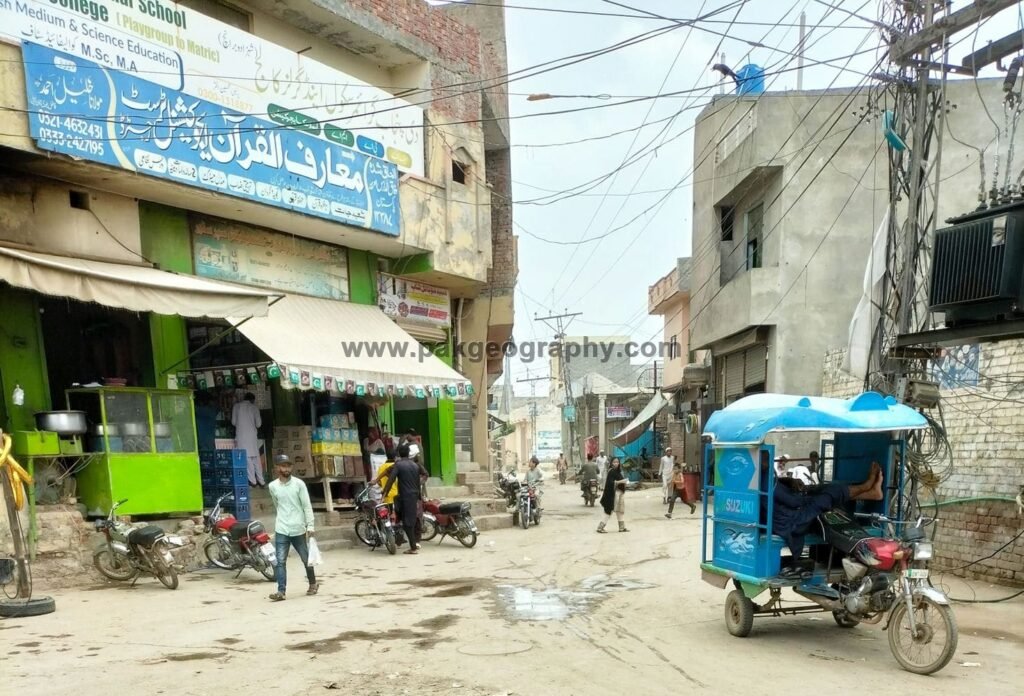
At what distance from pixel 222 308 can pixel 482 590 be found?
5020 mm

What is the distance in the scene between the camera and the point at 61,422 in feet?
32.0

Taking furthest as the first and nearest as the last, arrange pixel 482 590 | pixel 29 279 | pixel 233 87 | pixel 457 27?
pixel 457 27 → pixel 233 87 → pixel 482 590 → pixel 29 279

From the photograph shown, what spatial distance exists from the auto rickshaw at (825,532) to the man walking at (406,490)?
5780 millimetres

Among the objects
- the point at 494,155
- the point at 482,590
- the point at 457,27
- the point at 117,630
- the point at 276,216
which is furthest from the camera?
the point at 494,155

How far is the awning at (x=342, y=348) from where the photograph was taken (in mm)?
11953

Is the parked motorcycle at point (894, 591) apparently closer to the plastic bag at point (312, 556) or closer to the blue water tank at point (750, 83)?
the plastic bag at point (312, 556)

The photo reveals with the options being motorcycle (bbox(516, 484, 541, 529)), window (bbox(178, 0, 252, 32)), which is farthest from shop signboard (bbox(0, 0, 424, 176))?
motorcycle (bbox(516, 484, 541, 529))

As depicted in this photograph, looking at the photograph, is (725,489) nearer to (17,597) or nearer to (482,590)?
(482,590)

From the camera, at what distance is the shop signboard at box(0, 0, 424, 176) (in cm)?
1012

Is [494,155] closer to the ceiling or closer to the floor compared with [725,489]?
closer to the ceiling

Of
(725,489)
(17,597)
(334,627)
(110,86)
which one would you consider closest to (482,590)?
(334,627)

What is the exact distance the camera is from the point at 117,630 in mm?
7176

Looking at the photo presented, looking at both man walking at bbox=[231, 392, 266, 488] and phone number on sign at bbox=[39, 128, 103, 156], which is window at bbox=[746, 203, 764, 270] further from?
phone number on sign at bbox=[39, 128, 103, 156]

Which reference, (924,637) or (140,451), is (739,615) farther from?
(140,451)
